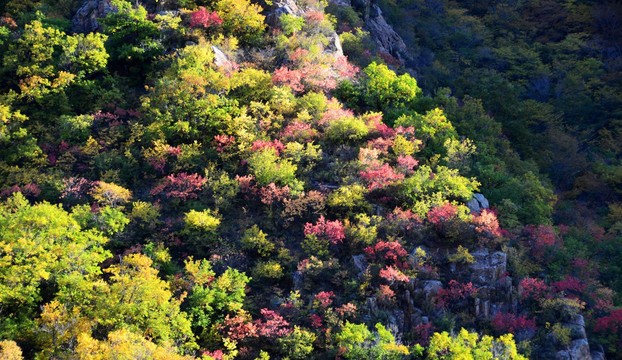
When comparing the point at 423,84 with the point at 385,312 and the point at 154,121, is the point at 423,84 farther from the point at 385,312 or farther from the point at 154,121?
the point at 385,312

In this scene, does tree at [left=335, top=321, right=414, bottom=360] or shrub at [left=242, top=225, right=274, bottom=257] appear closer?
tree at [left=335, top=321, right=414, bottom=360]

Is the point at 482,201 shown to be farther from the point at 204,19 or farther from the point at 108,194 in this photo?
the point at 204,19

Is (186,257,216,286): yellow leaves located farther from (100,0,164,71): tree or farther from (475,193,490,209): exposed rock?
(100,0,164,71): tree

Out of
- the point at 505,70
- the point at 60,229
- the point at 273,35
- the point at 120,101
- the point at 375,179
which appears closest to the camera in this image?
the point at 60,229

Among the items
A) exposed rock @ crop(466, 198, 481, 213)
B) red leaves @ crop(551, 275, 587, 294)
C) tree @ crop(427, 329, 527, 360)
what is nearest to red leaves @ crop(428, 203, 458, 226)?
exposed rock @ crop(466, 198, 481, 213)

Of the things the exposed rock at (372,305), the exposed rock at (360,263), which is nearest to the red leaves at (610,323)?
the exposed rock at (372,305)

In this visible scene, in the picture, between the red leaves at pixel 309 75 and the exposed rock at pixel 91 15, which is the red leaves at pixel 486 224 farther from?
the exposed rock at pixel 91 15

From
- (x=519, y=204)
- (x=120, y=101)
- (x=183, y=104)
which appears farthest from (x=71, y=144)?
(x=519, y=204)
